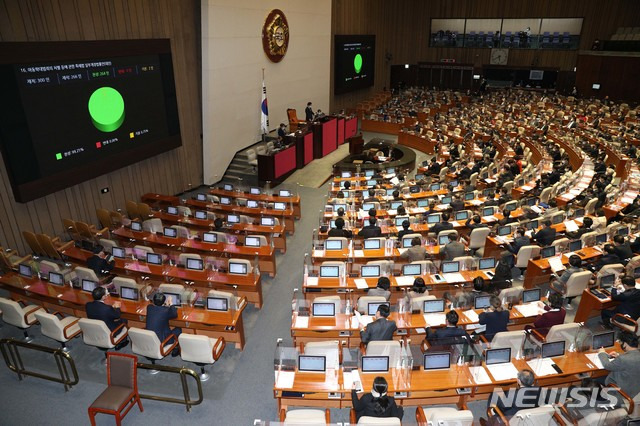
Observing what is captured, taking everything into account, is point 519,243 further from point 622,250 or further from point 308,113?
point 308,113

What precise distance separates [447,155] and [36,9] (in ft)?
54.4

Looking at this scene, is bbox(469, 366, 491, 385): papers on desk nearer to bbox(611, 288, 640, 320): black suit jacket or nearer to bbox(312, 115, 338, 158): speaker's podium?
bbox(611, 288, 640, 320): black suit jacket

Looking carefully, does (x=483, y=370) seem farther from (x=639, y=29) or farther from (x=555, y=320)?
(x=639, y=29)

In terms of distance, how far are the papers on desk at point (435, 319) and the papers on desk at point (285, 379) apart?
272cm

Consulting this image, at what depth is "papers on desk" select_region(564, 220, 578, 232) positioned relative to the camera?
11.8 m

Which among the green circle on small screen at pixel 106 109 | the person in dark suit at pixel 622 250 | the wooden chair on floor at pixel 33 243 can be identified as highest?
the green circle on small screen at pixel 106 109

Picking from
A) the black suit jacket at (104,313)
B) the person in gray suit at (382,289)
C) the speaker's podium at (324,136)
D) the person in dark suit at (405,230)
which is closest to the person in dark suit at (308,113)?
the speaker's podium at (324,136)

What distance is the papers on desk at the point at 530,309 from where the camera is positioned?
26.7ft

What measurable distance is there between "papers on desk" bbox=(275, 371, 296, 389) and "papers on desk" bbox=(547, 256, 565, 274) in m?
6.58

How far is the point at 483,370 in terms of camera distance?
22.1 feet

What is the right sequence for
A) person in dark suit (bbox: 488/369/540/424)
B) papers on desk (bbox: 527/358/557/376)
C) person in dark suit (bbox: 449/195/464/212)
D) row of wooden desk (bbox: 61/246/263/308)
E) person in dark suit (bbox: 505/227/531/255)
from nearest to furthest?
person in dark suit (bbox: 488/369/540/424), papers on desk (bbox: 527/358/557/376), row of wooden desk (bbox: 61/246/263/308), person in dark suit (bbox: 505/227/531/255), person in dark suit (bbox: 449/195/464/212)

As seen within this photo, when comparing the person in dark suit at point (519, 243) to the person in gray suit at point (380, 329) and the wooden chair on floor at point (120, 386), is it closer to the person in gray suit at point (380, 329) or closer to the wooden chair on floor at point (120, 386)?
the person in gray suit at point (380, 329)

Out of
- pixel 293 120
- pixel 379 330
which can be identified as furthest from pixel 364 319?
pixel 293 120

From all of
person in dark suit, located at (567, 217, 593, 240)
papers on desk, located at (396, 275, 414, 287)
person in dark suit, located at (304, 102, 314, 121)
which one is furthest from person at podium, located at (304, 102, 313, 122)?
papers on desk, located at (396, 275, 414, 287)
